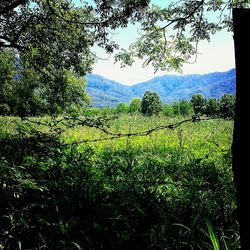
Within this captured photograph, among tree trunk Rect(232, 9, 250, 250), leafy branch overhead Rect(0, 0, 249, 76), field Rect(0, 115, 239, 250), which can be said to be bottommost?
field Rect(0, 115, 239, 250)

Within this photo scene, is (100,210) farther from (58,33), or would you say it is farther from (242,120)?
(58,33)

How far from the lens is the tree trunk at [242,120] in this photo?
1.20m

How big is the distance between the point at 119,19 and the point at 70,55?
3.26 metres

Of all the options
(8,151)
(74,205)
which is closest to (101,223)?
(74,205)

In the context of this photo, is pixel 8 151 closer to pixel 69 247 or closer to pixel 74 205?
pixel 74 205

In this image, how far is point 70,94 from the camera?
9867mm

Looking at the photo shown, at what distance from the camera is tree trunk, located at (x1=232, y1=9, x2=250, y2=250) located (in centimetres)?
120

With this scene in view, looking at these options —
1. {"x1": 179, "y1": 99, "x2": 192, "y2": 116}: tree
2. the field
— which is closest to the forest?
the field

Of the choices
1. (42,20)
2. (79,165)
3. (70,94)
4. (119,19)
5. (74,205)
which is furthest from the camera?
(70,94)

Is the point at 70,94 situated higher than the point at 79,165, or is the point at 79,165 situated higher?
the point at 70,94

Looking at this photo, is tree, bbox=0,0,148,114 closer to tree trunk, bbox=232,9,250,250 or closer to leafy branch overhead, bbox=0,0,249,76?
leafy branch overhead, bbox=0,0,249,76

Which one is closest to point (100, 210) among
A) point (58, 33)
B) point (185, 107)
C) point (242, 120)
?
point (242, 120)

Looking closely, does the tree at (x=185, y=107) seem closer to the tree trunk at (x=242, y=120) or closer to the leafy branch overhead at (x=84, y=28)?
the leafy branch overhead at (x=84, y=28)

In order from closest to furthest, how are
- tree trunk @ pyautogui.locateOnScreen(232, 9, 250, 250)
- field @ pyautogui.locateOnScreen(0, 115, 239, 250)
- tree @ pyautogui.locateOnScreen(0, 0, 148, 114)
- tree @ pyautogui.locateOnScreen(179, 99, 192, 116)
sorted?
tree trunk @ pyautogui.locateOnScreen(232, 9, 250, 250), field @ pyautogui.locateOnScreen(0, 115, 239, 250), tree @ pyautogui.locateOnScreen(0, 0, 148, 114), tree @ pyautogui.locateOnScreen(179, 99, 192, 116)
